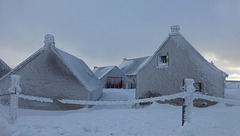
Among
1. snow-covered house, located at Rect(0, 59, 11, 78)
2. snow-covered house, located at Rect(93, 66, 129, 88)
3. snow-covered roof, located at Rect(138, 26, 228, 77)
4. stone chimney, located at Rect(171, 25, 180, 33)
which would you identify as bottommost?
snow-covered house, located at Rect(93, 66, 129, 88)

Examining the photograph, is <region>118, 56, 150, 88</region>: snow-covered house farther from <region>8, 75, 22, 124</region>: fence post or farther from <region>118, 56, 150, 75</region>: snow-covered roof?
<region>8, 75, 22, 124</region>: fence post

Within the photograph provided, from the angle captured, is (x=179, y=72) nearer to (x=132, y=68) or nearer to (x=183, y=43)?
(x=183, y=43)

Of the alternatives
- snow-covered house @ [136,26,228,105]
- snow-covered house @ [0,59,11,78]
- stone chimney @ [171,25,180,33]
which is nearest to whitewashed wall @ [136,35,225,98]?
snow-covered house @ [136,26,228,105]

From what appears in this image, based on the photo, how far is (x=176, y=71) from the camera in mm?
12430

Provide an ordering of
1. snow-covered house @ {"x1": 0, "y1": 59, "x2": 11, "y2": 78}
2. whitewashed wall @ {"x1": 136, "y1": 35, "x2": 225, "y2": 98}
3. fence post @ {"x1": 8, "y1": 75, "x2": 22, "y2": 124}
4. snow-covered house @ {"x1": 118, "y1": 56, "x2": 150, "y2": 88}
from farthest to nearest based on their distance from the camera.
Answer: snow-covered house @ {"x1": 118, "y1": 56, "x2": 150, "y2": 88} → snow-covered house @ {"x1": 0, "y1": 59, "x2": 11, "y2": 78} → whitewashed wall @ {"x1": 136, "y1": 35, "x2": 225, "y2": 98} → fence post @ {"x1": 8, "y1": 75, "x2": 22, "y2": 124}

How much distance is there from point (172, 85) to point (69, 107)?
787 centimetres

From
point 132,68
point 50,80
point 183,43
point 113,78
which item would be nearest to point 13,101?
point 50,80

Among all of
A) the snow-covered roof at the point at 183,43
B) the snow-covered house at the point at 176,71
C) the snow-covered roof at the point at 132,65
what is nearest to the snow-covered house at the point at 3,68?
the snow-covered house at the point at 176,71

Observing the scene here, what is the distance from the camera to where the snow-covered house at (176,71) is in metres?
12.0

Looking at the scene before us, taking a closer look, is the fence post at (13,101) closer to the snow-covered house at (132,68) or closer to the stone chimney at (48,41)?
the stone chimney at (48,41)

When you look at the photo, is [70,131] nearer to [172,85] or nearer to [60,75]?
[60,75]

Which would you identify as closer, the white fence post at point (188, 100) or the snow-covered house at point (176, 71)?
the white fence post at point (188, 100)

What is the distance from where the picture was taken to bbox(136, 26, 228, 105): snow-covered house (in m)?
12.0

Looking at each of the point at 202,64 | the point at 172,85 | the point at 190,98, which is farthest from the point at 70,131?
the point at 202,64
